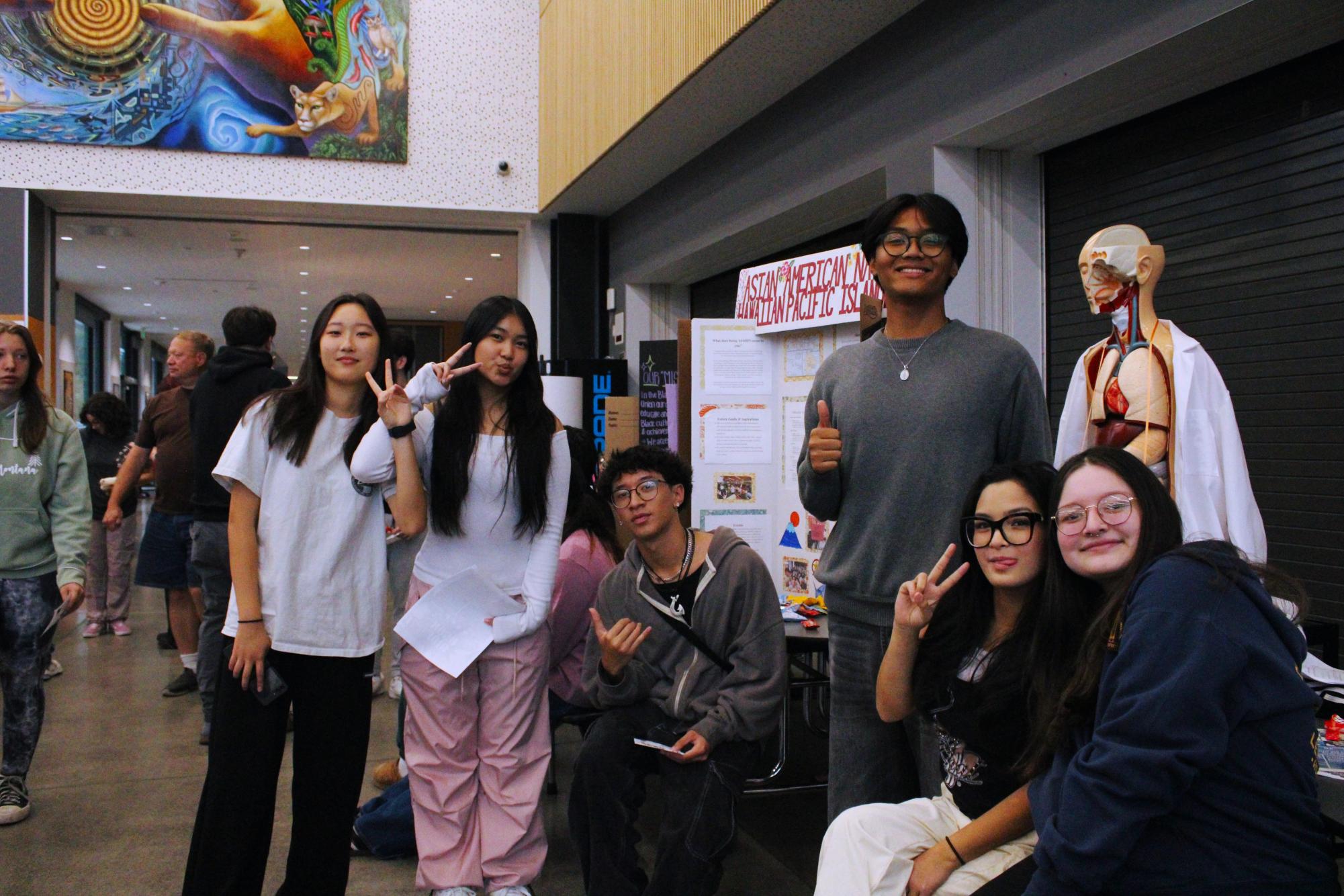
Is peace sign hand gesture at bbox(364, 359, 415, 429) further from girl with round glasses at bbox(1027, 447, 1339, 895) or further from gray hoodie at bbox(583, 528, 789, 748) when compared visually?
girl with round glasses at bbox(1027, 447, 1339, 895)

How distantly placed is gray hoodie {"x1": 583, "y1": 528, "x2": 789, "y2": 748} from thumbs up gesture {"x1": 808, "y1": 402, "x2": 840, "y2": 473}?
1.81ft

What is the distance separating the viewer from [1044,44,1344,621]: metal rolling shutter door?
9.85 ft

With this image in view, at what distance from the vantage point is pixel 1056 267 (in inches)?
161

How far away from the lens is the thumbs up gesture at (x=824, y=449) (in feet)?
7.02

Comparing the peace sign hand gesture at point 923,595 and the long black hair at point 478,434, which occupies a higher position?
the long black hair at point 478,434

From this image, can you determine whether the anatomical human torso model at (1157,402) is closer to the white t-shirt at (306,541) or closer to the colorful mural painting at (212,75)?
the white t-shirt at (306,541)

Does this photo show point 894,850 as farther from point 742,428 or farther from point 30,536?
point 30,536

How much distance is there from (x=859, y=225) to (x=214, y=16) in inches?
195

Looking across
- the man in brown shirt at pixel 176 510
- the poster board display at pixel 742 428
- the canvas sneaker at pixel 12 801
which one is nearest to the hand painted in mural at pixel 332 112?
the man in brown shirt at pixel 176 510

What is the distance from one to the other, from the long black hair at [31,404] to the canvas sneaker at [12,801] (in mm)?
1084

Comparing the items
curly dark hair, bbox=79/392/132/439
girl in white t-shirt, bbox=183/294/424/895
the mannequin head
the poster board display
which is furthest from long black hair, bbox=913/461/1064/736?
curly dark hair, bbox=79/392/132/439

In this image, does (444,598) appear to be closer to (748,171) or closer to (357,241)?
(748,171)

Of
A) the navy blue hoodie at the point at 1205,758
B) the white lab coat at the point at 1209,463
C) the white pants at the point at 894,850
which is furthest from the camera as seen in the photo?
the white lab coat at the point at 1209,463

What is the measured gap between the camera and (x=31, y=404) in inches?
127
